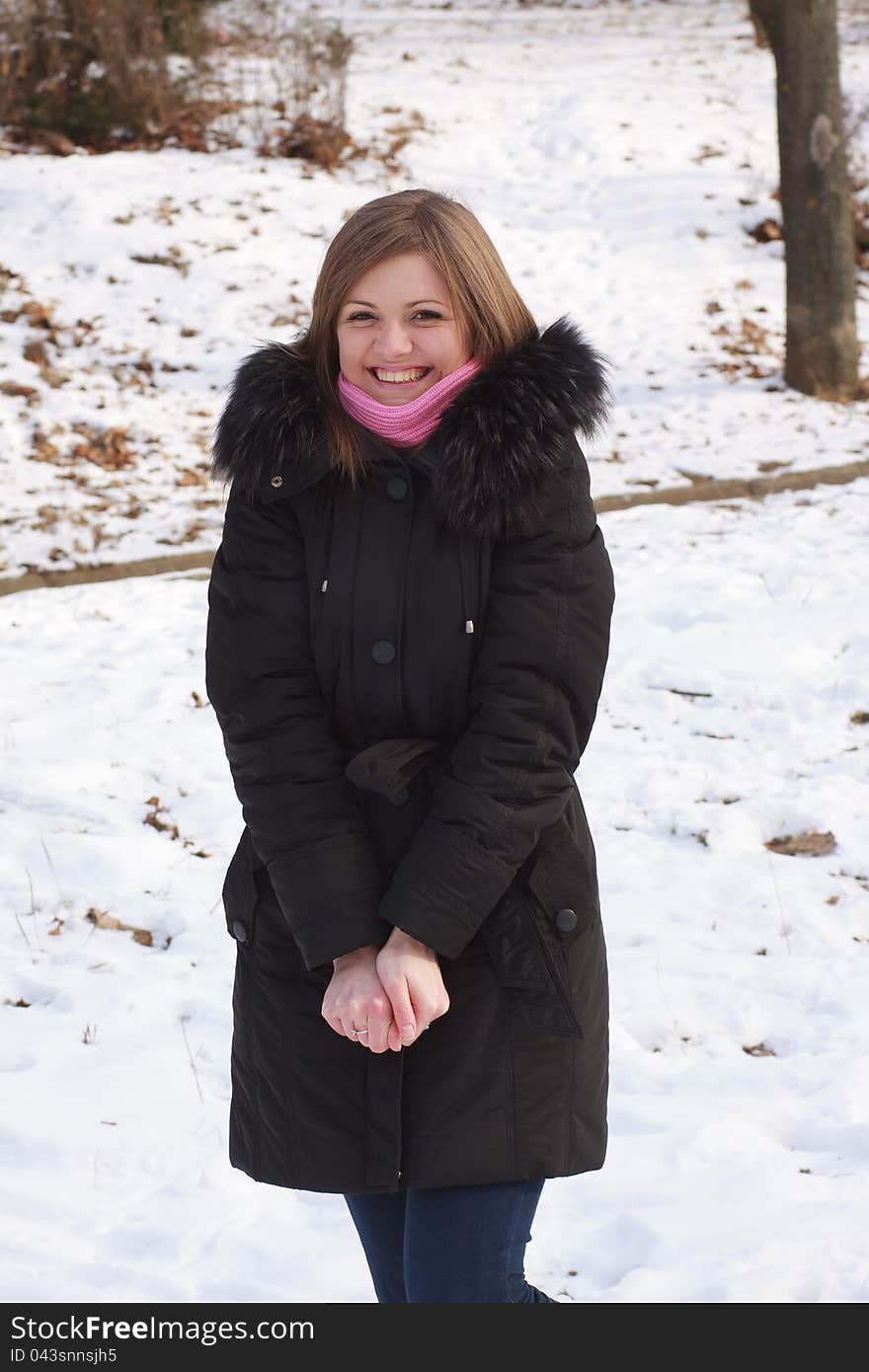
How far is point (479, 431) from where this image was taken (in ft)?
6.46

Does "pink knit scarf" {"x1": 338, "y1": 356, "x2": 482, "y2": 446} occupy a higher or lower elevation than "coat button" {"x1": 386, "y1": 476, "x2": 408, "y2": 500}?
higher

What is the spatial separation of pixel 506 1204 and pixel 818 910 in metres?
2.40

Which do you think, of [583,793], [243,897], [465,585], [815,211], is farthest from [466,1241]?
[815,211]

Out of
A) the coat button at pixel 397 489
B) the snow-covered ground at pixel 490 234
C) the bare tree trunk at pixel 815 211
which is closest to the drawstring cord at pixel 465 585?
the coat button at pixel 397 489

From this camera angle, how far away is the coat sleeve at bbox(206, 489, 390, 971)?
6.34 feet

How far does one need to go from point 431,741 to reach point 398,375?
21.3 inches

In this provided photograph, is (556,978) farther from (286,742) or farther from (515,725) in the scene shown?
(286,742)

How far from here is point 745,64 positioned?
1681 cm

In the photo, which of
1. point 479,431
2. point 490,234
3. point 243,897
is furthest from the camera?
point 490,234

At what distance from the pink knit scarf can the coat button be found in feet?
0.23

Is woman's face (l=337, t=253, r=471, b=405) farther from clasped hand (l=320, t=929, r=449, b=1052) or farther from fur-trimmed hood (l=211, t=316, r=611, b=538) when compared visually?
clasped hand (l=320, t=929, r=449, b=1052)

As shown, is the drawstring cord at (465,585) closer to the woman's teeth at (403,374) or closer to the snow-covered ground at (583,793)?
the woman's teeth at (403,374)

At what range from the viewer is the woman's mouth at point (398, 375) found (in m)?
2.04

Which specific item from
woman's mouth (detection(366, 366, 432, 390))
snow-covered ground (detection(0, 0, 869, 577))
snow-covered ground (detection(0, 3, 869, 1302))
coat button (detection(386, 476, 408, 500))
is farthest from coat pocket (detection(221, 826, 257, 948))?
snow-covered ground (detection(0, 0, 869, 577))
